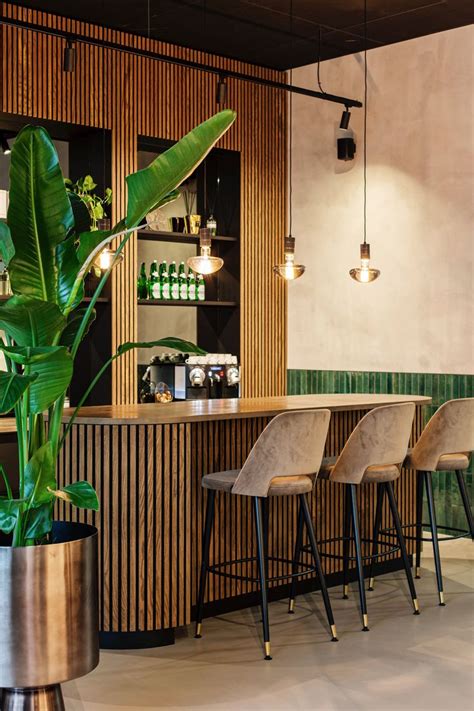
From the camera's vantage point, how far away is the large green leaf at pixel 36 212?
3.24 metres

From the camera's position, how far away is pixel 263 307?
894 cm

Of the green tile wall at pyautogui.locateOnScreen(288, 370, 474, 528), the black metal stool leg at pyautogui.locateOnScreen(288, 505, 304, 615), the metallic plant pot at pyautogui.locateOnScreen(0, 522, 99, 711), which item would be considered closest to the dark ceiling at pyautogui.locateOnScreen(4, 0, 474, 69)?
the green tile wall at pyautogui.locateOnScreen(288, 370, 474, 528)

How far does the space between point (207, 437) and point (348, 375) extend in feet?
11.0

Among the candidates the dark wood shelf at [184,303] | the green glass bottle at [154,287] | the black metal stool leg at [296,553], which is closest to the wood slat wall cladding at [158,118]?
the dark wood shelf at [184,303]

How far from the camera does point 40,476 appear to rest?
10.8ft

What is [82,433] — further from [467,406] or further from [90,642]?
[467,406]

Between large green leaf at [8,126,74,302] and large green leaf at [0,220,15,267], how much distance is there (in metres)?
0.07

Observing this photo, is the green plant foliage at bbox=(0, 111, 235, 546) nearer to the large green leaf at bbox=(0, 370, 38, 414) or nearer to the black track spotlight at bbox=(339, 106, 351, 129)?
the large green leaf at bbox=(0, 370, 38, 414)

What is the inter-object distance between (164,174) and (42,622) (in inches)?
58.0

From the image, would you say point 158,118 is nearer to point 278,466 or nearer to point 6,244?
point 278,466

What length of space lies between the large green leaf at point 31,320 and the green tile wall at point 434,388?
500 centimetres

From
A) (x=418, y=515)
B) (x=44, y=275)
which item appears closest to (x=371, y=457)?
(x=418, y=515)

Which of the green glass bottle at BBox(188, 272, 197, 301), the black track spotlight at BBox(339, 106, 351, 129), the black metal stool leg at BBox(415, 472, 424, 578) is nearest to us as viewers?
the black metal stool leg at BBox(415, 472, 424, 578)

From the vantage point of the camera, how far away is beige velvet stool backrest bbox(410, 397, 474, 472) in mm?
5785
